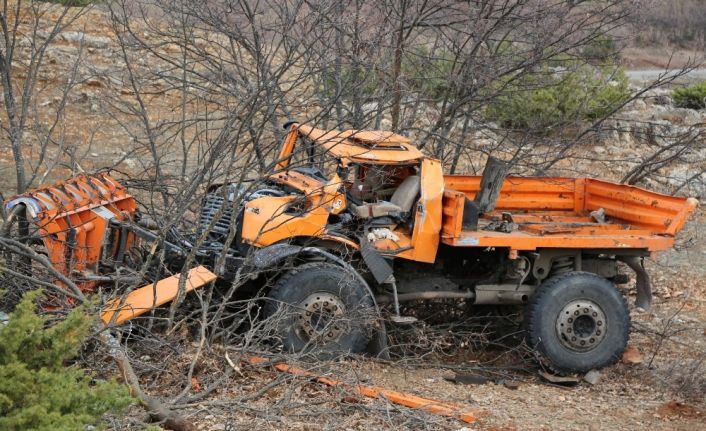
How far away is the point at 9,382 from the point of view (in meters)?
4.51

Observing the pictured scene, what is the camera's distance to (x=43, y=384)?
15.2ft

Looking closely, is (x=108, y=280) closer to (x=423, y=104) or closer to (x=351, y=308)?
(x=351, y=308)

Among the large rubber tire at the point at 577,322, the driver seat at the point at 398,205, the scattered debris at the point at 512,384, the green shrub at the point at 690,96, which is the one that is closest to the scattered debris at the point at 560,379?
the large rubber tire at the point at 577,322

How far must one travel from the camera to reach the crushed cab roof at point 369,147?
9070 mm

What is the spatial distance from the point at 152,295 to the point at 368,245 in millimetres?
1997

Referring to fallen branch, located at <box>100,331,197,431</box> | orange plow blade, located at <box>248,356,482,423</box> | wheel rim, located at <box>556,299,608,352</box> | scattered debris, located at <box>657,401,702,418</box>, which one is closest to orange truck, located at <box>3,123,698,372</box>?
wheel rim, located at <box>556,299,608,352</box>

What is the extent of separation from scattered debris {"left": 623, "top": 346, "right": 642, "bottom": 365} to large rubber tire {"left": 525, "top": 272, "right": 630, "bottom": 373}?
37cm

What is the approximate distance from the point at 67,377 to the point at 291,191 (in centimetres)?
454

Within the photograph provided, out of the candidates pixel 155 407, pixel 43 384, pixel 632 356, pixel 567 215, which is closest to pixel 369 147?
pixel 567 215

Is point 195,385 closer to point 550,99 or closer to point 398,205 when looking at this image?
point 398,205

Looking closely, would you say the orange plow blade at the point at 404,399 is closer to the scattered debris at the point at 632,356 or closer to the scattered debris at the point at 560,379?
the scattered debris at the point at 560,379

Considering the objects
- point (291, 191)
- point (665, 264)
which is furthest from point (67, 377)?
point (665, 264)

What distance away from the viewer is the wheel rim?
9.37 meters

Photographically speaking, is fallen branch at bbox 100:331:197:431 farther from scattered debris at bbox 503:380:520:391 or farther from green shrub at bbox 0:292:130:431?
scattered debris at bbox 503:380:520:391
